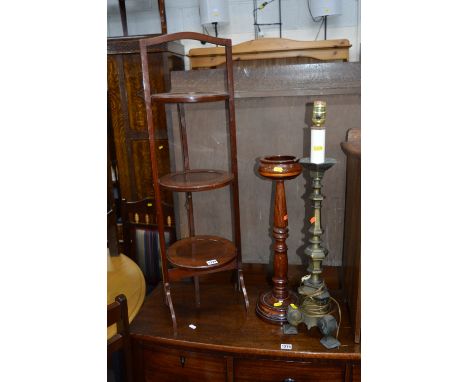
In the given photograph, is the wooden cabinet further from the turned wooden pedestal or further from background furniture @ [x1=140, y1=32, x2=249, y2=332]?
the turned wooden pedestal

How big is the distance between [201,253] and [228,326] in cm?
31

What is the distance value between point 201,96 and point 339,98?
676 millimetres

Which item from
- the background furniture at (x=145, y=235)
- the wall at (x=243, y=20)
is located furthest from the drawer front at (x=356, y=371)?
the wall at (x=243, y=20)

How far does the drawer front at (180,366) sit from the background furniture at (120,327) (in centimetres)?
26

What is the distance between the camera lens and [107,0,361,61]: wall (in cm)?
251

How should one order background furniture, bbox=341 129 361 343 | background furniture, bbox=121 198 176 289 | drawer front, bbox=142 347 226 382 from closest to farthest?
1. background furniture, bbox=341 129 361 343
2. drawer front, bbox=142 347 226 382
3. background furniture, bbox=121 198 176 289

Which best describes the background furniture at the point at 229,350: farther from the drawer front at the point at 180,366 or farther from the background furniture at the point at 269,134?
the background furniture at the point at 269,134

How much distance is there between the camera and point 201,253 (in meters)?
1.58

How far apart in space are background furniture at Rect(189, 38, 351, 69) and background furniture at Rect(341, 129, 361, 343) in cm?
77

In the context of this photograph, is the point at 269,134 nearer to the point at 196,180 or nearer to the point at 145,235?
the point at 196,180

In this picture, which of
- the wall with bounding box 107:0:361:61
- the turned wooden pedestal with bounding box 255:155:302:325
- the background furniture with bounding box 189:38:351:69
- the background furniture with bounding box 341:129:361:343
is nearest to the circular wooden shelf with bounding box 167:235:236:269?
the turned wooden pedestal with bounding box 255:155:302:325

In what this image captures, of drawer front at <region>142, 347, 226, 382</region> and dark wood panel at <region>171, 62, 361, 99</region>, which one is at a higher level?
dark wood panel at <region>171, 62, 361, 99</region>

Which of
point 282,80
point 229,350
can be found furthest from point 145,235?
point 282,80
